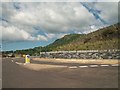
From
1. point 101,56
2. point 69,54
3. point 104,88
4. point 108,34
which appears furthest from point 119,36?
point 104,88

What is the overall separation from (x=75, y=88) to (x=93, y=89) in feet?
3.16

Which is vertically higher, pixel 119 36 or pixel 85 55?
pixel 119 36

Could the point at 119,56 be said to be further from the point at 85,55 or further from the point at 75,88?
the point at 75,88

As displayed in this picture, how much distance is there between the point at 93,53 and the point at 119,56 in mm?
12165

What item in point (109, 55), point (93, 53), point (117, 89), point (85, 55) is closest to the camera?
point (117, 89)

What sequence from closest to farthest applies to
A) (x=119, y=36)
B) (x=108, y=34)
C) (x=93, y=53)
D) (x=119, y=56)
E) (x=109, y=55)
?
(x=119, y=56), (x=109, y=55), (x=93, y=53), (x=119, y=36), (x=108, y=34)

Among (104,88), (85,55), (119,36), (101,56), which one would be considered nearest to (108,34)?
(119,36)

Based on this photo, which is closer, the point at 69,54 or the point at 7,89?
the point at 7,89

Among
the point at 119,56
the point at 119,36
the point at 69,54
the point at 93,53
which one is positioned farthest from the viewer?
Result: the point at 119,36

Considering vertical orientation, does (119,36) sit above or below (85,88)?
above

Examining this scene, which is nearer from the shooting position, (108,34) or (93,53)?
(93,53)

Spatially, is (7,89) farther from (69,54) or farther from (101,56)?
(69,54)

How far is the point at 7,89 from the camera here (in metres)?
13.1

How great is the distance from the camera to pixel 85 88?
522 inches
